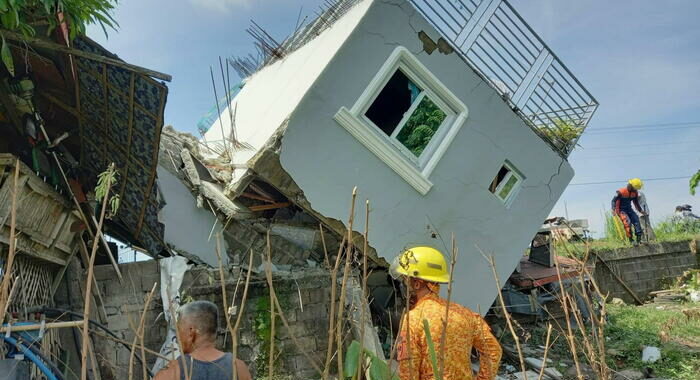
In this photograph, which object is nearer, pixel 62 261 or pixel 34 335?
pixel 34 335

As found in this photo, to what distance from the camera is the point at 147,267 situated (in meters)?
5.99

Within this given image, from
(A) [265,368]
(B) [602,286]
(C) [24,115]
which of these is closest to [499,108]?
(A) [265,368]

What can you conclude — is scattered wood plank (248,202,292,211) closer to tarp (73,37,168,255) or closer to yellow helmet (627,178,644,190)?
tarp (73,37,168,255)

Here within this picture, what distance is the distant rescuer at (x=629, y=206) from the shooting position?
12.7m

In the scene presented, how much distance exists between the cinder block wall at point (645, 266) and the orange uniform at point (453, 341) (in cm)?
947

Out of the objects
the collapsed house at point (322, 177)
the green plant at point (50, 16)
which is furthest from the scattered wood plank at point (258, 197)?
the green plant at point (50, 16)

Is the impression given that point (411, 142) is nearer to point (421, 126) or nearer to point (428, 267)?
point (421, 126)

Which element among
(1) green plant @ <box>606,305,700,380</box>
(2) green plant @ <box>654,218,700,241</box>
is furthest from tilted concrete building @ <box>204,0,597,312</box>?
(2) green plant @ <box>654,218,700,241</box>

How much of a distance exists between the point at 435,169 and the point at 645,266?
8245mm

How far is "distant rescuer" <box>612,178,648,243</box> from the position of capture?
12.7 meters

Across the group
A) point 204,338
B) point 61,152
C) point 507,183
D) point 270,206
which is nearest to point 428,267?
point 204,338

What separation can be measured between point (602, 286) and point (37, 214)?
1117 cm

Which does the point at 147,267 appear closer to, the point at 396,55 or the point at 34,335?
the point at 34,335

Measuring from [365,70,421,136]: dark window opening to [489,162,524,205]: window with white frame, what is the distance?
5.30ft
